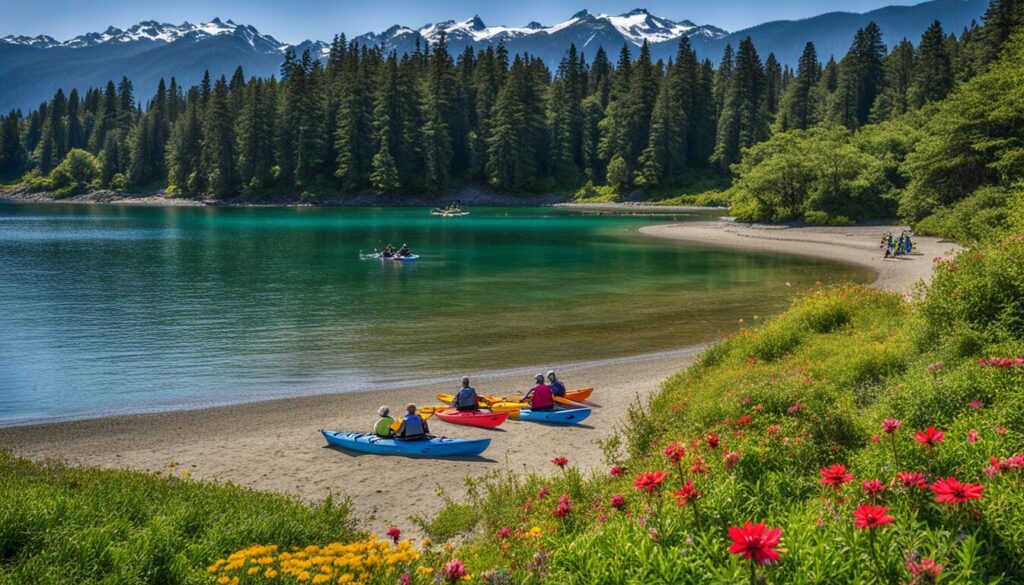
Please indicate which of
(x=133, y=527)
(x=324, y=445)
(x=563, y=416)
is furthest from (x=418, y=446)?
(x=133, y=527)

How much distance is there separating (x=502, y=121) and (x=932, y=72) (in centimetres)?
7000

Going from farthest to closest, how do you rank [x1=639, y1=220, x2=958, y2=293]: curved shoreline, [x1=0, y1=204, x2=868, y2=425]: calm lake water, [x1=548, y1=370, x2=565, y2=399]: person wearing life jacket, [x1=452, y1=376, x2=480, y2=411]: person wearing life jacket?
1. [x1=639, y1=220, x2=958, y2=293]: curved shoreline
2. [x1=0, y1=204, x2=868, y2=425]: calm lake water
3. [x1=548, y1=370, x2=565, y2=399]: person wearing life jacket
4. [x1=452, y1=376, x2=480, y2=411]: person wearing life jacket

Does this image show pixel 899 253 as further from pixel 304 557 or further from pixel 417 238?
pixel 304 557

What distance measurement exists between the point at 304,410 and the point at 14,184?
701 ft

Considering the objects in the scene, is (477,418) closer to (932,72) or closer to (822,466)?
(822,466)

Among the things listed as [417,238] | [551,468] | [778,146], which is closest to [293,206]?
[417,238]

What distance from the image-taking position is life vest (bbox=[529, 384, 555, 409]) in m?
17.1

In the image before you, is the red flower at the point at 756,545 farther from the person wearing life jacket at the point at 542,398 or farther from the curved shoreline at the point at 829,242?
the curved shoreline at the point at 829,242

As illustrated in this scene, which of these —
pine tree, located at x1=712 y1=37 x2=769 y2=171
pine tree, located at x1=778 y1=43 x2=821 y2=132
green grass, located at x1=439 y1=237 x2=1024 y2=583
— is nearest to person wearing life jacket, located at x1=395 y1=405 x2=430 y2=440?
green grass, located at x1=439 y1=237 x2=1024 y2=583

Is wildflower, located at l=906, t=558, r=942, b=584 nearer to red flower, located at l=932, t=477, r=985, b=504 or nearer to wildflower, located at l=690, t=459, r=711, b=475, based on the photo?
red flower, located at l=932, t=477, r=985, b=504

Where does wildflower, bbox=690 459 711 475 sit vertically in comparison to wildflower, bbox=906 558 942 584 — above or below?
below

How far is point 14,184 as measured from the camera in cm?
18725

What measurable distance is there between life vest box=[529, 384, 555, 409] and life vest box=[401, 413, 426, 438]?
3.44 meters

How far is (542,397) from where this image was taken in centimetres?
1709
